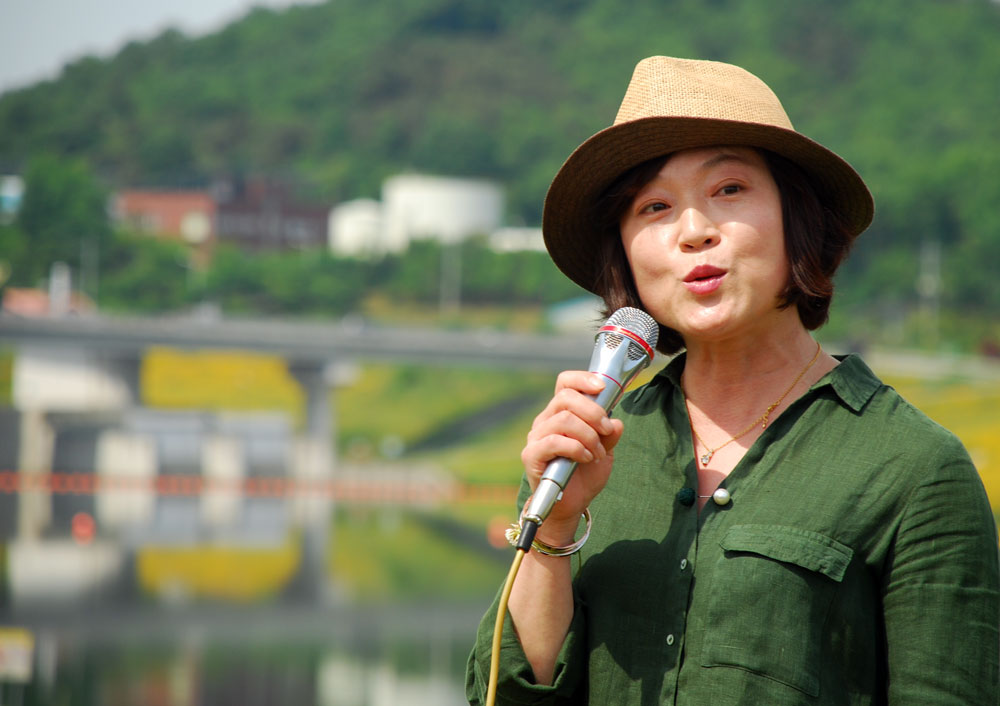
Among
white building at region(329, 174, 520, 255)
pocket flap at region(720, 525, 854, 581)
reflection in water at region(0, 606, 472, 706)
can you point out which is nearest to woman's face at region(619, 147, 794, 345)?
pocket flap at region(720, 525, 854, 581)

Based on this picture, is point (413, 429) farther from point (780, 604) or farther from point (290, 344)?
point (780, 604)

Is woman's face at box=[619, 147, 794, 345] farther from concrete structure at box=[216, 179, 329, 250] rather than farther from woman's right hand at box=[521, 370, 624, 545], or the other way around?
concrete structure at box=[216, 179, 329, 250]

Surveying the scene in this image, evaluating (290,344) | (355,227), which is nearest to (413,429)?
(290,344)

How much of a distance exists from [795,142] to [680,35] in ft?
401

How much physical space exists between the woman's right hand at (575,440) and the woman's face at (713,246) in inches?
9.9

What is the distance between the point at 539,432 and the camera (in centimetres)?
214

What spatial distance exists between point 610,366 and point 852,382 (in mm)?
408

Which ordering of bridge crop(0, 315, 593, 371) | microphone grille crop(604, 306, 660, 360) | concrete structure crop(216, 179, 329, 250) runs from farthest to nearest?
concrete structure crop(216, 179, 329, 250)
bridge crop(0, 315, 593, 371)
microphone grille crop(604, 306, 660, 360)

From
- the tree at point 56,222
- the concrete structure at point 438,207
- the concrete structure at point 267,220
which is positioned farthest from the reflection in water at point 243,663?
the concrete structure at point 267,220

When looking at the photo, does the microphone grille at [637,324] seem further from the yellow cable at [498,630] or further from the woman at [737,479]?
the yellow cable at [498,630]

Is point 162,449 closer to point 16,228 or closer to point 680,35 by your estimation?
point 16,228

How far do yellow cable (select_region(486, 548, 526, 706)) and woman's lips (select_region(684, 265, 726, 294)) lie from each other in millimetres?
526

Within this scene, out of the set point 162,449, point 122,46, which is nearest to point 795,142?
point 162,449

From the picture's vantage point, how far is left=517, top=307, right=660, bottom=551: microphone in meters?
2.12
